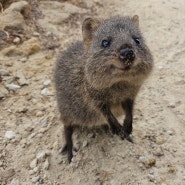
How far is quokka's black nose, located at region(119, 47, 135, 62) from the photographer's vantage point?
3.69 m

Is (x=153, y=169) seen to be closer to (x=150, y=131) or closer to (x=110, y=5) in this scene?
(x=150, y=131)

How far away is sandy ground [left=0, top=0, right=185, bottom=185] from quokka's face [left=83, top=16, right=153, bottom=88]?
1.15 metres

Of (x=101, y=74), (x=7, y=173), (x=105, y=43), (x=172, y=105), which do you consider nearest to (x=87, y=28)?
(x=105, y=43)

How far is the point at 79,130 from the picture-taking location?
17.1ft

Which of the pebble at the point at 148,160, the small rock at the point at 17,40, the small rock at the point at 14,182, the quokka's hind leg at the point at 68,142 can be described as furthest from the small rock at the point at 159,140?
the small rock at the point at 17,40

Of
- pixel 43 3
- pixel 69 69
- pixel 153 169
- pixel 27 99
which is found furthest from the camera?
pixel 43 3

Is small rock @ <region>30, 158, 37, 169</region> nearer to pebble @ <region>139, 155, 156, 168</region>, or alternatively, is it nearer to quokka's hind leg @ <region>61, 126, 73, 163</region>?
quokka's hind leg @ <region>61, 126, 73, 163</region>

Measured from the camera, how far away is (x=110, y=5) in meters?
8.16

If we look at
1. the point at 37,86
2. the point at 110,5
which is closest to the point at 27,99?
the point at 37,86

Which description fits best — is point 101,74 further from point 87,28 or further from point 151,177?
point 151,177

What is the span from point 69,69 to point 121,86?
87 centimetres

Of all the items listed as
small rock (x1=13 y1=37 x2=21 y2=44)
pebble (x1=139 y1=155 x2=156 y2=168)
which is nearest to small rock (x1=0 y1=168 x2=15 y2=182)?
pebble (x1=139 y1=155 x2=156 y2=168)

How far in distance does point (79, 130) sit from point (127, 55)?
1812 millimetres

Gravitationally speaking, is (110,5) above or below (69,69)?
below
